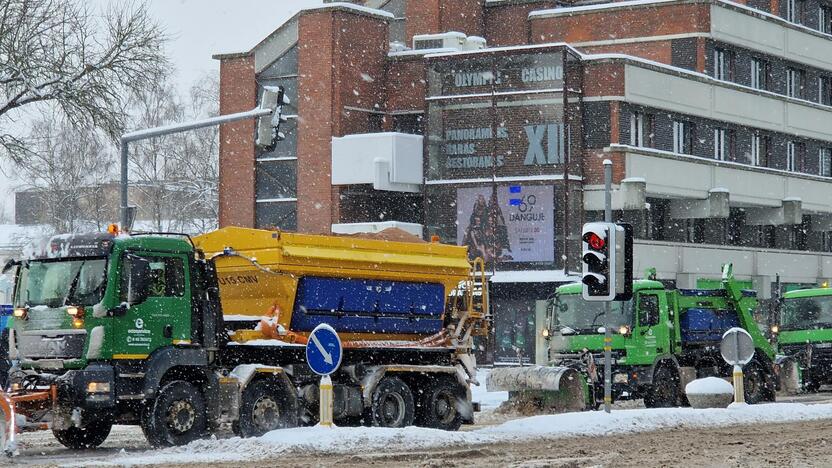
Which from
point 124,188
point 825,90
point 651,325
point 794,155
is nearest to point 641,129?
point 794,155

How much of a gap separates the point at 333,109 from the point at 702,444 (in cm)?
3613

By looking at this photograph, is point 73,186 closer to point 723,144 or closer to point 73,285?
point 723,144

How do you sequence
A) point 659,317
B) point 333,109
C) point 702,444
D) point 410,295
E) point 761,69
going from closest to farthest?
point 702,444, point 410,295, point 659,317, point 333,109, point 761,69

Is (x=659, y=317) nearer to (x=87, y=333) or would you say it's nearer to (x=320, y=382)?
(x=320, y=382)

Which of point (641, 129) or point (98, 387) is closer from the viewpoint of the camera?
point (98, 387)

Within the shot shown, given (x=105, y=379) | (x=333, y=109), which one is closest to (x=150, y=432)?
(x=105, y=379)

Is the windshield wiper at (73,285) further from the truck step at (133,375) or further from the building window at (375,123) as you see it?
the building window at (375,123)

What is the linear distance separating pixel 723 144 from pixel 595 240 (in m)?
38.1

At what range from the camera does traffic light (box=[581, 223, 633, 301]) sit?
2262cm

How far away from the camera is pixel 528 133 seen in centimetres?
5319

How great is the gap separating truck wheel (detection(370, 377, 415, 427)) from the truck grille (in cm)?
507

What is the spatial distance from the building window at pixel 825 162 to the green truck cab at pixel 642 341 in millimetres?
35014

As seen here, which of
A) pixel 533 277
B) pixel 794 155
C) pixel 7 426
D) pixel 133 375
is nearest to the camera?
pixel 7 426

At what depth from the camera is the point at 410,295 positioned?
2452 cm
